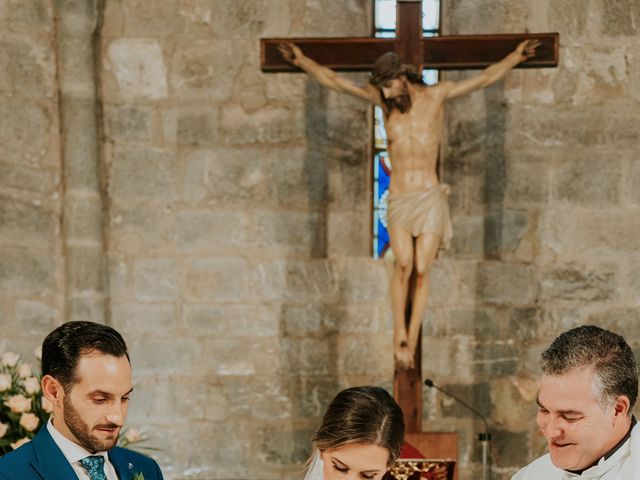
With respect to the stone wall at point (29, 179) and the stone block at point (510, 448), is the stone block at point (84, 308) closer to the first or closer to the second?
the stone wall at point (29, 179)

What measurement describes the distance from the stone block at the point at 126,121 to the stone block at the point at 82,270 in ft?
2.70

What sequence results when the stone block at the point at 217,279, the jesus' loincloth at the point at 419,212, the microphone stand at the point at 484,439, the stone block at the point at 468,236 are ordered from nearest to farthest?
the jesus' loincloth at the point at 419,212 < the microphone stand at the point at 484,439 < the stone block at the point at 217,279 < the stone block at the point at 468,236

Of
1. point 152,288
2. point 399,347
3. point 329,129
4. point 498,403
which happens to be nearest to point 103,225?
point 152,288

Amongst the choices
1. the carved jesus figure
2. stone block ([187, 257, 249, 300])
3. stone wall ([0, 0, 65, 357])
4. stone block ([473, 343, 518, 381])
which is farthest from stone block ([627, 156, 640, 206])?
stone wall ([0, 0, 65, 357])

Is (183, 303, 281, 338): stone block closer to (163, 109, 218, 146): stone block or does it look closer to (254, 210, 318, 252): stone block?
(254, 210, 318, 252): stone block

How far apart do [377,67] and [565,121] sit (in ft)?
6.54

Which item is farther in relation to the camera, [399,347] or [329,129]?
[329,129]

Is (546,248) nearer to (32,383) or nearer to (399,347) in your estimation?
(399,347)

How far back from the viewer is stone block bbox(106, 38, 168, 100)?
6.82 meters

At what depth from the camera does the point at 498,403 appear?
6.71 m

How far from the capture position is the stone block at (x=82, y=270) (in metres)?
6.59

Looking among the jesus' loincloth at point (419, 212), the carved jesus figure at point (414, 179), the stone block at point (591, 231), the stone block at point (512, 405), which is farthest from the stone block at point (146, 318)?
the stone block at point (591, 231)

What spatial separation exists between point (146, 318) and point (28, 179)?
4.03 ft

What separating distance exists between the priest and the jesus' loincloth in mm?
2685
